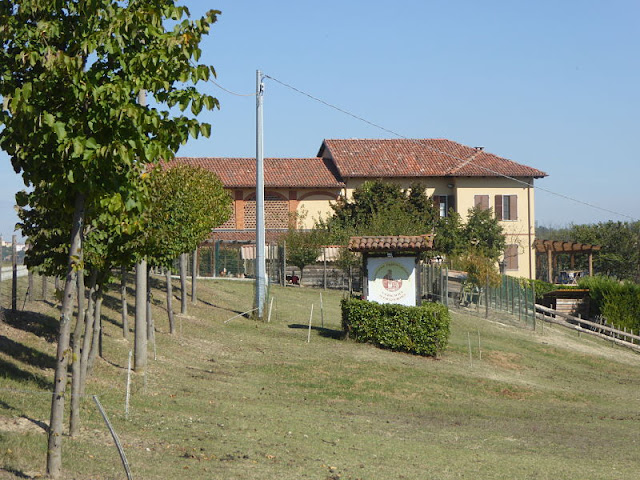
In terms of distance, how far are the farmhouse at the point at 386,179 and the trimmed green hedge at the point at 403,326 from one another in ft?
111

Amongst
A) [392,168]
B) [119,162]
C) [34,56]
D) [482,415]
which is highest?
[392,168]

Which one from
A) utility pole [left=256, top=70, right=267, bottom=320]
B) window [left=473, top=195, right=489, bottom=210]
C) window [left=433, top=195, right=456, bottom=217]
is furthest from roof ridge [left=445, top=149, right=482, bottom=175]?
utility pole [left=256, top=70, right=267, bottom=320]

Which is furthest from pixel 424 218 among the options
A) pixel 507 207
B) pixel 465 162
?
pixel 507 207

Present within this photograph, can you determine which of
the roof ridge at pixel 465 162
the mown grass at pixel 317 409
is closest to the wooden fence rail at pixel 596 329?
the mown grass at pixel 317 409

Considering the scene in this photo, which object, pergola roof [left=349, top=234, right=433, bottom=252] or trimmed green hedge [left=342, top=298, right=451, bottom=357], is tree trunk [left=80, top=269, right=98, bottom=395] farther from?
pergola roof [left=349, top=234, right=433, bottom=252]

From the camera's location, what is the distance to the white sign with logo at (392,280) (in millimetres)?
27344

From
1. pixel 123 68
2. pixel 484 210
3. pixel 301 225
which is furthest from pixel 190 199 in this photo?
pixel 484 210

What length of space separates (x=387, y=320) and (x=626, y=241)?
4888 cm

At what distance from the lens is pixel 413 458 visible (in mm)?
12789

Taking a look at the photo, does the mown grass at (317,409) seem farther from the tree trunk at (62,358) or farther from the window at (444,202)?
the window at (444,202)

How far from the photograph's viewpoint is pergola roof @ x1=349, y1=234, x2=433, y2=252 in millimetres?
27344

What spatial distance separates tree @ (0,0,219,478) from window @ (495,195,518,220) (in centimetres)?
5736

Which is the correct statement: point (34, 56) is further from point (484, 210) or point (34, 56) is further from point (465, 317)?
point (484, 210)

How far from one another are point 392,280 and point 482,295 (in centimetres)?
1704
